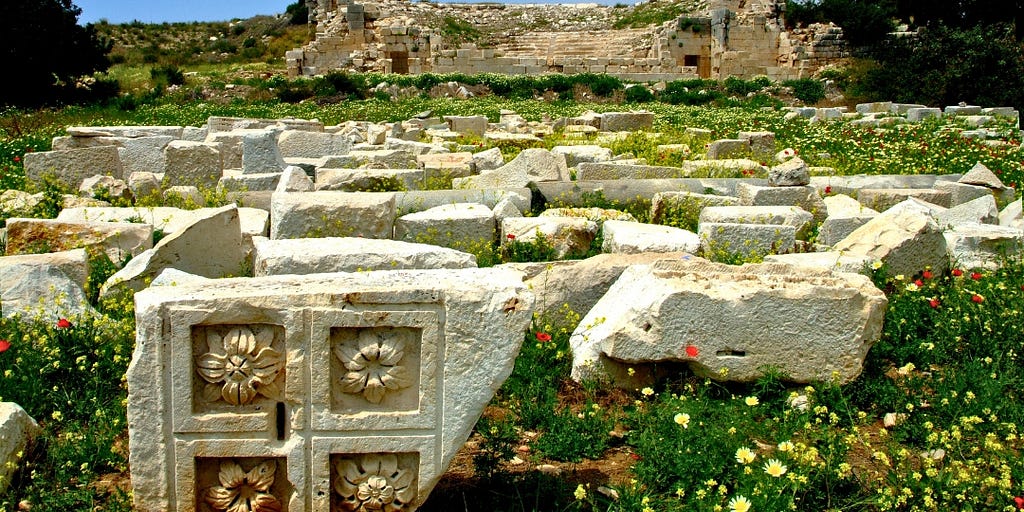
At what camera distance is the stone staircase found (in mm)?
32312

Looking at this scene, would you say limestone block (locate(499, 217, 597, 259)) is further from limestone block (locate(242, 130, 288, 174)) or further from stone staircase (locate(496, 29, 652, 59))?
stone staircase (locate(496, 29, 652, 59))

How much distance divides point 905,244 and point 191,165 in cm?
698

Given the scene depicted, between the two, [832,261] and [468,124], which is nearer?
[832,261]

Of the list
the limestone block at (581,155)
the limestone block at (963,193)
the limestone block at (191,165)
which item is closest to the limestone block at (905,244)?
the limestone block at (963,193)

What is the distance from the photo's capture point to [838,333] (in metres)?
4.58

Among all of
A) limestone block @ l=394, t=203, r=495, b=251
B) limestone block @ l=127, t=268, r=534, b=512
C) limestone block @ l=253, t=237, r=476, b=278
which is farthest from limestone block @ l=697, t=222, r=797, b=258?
limestone block @ l=127, t=268, r=534, b=512

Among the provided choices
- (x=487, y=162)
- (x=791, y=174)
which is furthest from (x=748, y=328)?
(x=487, y=162)

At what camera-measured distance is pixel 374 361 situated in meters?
3.27

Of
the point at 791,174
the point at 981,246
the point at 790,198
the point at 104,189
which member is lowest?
the point at 981,246

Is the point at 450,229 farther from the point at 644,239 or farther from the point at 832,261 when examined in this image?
the point at 832,261

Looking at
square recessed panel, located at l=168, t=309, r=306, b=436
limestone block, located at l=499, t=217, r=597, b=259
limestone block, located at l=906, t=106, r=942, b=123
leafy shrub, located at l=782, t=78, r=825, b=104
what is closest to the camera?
square recessed panel, located at l=168, t=309, r=306, b=436

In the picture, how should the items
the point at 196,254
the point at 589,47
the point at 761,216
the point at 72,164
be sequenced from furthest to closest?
the point at 589,47, the point at 72,164, the point at 761,216, the point at 196,254

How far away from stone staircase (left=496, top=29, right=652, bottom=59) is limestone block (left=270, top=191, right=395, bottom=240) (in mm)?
26343

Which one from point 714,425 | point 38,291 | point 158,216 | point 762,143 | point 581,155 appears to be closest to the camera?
point 714,425
